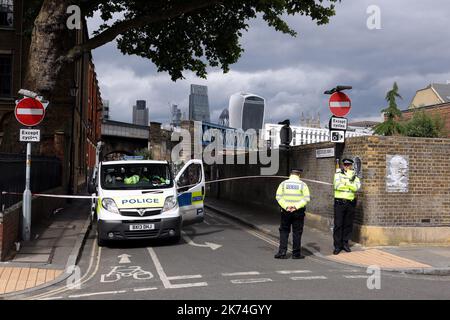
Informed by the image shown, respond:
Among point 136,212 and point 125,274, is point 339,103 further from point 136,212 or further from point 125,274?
point 125,274

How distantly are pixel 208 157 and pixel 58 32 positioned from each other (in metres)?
18.9

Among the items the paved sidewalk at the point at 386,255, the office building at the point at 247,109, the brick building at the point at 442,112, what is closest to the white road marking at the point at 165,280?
the paved sidewalk at the point at 386,255

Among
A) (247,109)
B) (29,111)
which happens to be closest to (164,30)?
(29,111)

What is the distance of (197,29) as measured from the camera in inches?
723

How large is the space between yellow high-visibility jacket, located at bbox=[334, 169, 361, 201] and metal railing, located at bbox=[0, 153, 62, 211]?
21.7ft

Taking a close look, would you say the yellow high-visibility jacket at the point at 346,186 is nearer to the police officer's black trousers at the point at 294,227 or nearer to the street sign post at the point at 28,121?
the police officer's black trousers at the point at 294,227

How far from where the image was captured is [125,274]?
844 cm

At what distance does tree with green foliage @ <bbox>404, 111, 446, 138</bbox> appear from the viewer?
29059mm

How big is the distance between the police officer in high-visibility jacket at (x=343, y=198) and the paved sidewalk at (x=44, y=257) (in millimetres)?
5230

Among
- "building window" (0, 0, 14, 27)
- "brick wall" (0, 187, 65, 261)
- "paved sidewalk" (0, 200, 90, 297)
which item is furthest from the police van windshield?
"building window" (0, 0, 14, 27)

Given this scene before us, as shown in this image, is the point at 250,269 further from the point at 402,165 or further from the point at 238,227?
the point at 238,227

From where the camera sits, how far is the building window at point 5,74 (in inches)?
1013

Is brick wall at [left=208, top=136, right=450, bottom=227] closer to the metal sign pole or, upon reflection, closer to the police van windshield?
the police van windshield

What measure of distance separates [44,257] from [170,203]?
9.40ft
